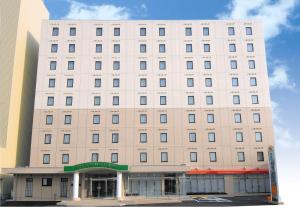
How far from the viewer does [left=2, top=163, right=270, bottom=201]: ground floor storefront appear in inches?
1795

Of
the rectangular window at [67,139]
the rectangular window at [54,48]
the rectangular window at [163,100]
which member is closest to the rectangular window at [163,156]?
the rectangular window at [163,100]

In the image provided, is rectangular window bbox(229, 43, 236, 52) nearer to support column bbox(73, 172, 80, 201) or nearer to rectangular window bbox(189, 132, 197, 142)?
rectangular window bbox(189, 132, 197, 142)

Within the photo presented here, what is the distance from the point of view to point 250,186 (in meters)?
48.3

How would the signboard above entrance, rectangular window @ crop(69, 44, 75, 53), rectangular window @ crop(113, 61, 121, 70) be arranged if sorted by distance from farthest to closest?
1. rectangular window @ crop(69, 44, 75, 53)
2. rectangular window @ crop(113, 61, 121, 70)
3. the signboard above entrance

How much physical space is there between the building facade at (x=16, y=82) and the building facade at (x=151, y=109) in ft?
8.65

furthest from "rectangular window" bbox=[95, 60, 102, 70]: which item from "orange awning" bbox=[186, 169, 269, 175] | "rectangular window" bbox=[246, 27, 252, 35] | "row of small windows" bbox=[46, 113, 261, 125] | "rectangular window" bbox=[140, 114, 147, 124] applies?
"rectangular window" bbox=[246, 27, 252, 35]

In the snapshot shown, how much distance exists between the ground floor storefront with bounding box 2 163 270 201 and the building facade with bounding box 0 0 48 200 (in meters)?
4.27

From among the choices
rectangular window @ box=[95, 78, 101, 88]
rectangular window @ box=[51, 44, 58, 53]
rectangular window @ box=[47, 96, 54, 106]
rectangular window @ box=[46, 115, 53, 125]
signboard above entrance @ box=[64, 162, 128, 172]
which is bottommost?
signboard above entrance @ box=[64, 162, 128, 172]

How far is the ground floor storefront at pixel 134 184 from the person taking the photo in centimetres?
4559

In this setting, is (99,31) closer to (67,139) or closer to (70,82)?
(70,82)

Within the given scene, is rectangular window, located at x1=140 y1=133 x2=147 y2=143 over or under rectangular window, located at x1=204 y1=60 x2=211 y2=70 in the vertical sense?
under

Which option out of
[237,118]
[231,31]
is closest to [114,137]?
[237,118]

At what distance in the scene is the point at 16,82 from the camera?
49375 millimetres

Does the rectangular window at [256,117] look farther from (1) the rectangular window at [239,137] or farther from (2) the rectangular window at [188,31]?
(2) the rectangular window at [188,31]
